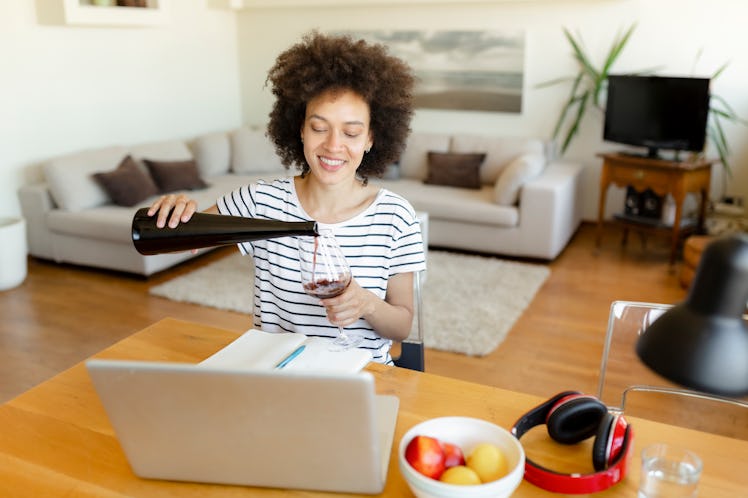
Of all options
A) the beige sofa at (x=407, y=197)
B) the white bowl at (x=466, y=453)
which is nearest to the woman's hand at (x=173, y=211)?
the white bowl at (x=466, y=453)

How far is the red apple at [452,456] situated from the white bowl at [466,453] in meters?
0.03

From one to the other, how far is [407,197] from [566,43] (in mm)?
1703

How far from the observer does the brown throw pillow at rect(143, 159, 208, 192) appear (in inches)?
187

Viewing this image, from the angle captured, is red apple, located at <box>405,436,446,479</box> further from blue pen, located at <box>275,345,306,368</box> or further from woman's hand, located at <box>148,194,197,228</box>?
woman's hand, located at <box>148,194,197,228</box>

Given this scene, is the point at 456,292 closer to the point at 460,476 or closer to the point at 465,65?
the point at 465,65

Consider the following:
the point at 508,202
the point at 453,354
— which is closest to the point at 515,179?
the point at 508,202

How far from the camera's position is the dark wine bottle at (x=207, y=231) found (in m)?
1.22

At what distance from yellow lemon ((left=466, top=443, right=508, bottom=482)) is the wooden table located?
7cm

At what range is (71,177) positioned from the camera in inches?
169

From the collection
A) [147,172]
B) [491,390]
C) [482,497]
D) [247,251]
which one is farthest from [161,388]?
[147,172]

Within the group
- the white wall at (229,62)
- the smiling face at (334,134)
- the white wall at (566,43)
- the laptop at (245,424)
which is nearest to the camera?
the laptop at (245,424)

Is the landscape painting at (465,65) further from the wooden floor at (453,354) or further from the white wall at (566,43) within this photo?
the wooden floor at (453,354)

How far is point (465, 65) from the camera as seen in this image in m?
5.47

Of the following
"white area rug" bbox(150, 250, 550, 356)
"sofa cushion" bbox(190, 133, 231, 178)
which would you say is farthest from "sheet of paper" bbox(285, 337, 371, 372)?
"sofa cushion" bbox(190, 133, 231, 178)
